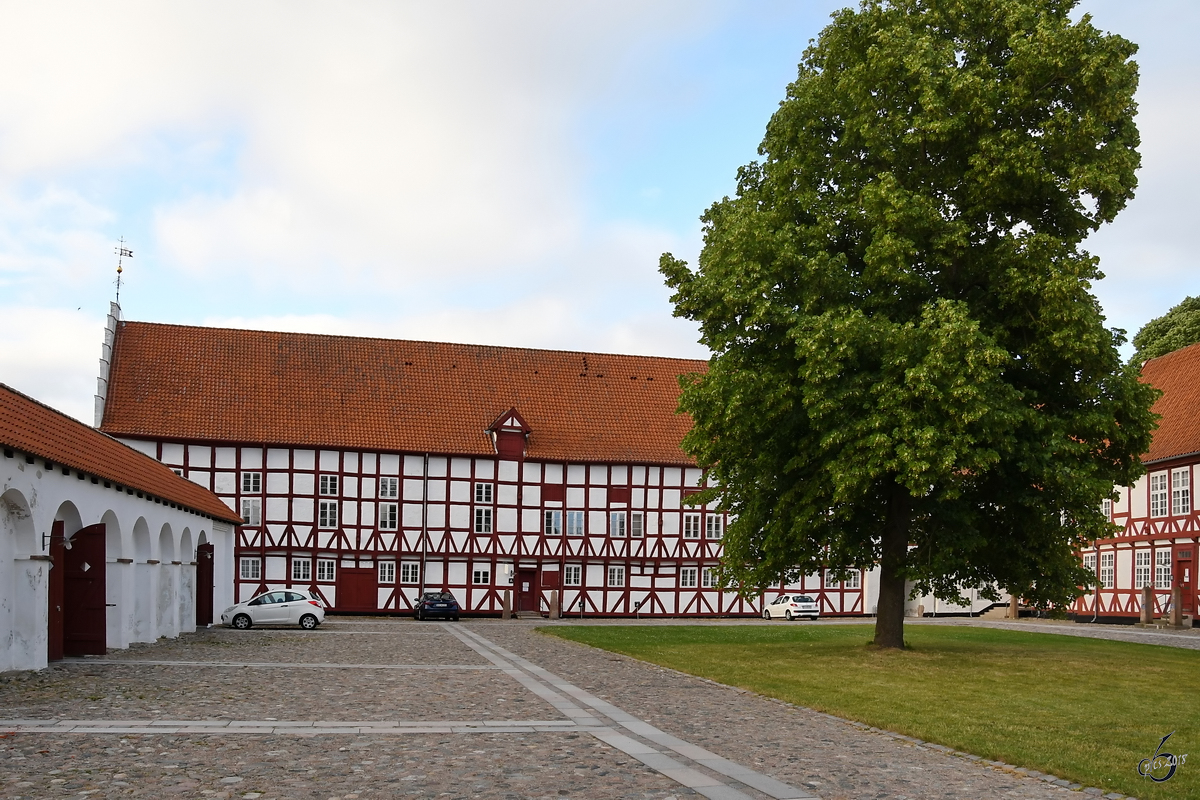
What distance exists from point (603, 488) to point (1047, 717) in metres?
38.8

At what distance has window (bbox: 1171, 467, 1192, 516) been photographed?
44.9m

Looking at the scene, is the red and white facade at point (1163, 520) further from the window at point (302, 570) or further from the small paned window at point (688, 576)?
the window at point (302, 570)

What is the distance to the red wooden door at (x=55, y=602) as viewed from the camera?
21175 millimetres

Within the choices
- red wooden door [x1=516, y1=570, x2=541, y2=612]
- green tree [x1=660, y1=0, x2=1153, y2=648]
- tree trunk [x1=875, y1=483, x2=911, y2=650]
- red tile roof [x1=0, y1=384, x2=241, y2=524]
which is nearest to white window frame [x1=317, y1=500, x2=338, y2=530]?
red wooden door [x1=516, y1=570, x2=541, y2=612]

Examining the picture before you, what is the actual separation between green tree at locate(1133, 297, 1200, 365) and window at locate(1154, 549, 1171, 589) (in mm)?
13330

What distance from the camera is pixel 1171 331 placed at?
5856 cm

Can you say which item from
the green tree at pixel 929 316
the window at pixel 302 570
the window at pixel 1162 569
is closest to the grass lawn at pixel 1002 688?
the green tree at pixel 929 316

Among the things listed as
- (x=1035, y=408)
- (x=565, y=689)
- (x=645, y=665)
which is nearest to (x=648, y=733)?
(x=565, y=689)

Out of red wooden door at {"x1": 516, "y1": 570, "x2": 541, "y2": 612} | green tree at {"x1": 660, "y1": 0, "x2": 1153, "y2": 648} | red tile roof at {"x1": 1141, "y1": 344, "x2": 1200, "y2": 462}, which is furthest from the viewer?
red wooden door at {"x1": 516, "y1": 570, "x2": 541, "y2": 612}

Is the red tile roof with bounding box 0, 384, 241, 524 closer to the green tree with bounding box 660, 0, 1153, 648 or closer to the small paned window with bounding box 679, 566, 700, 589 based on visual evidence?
the green tree with bounding box 660, 0, 1153, 648

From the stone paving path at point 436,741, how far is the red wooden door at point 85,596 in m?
3.19

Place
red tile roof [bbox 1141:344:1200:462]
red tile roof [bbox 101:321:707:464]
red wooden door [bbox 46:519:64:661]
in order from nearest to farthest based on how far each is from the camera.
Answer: red wooden door [bbox 46:519:64:661]
red tile roof [bbox 1141:344:1200:462]
red tile roof [bbox 101:321:707:464]

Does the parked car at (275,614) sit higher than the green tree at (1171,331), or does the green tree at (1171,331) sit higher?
the green tree at (1171,331)

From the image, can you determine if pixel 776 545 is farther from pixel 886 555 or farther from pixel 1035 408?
pixel 1035 408
